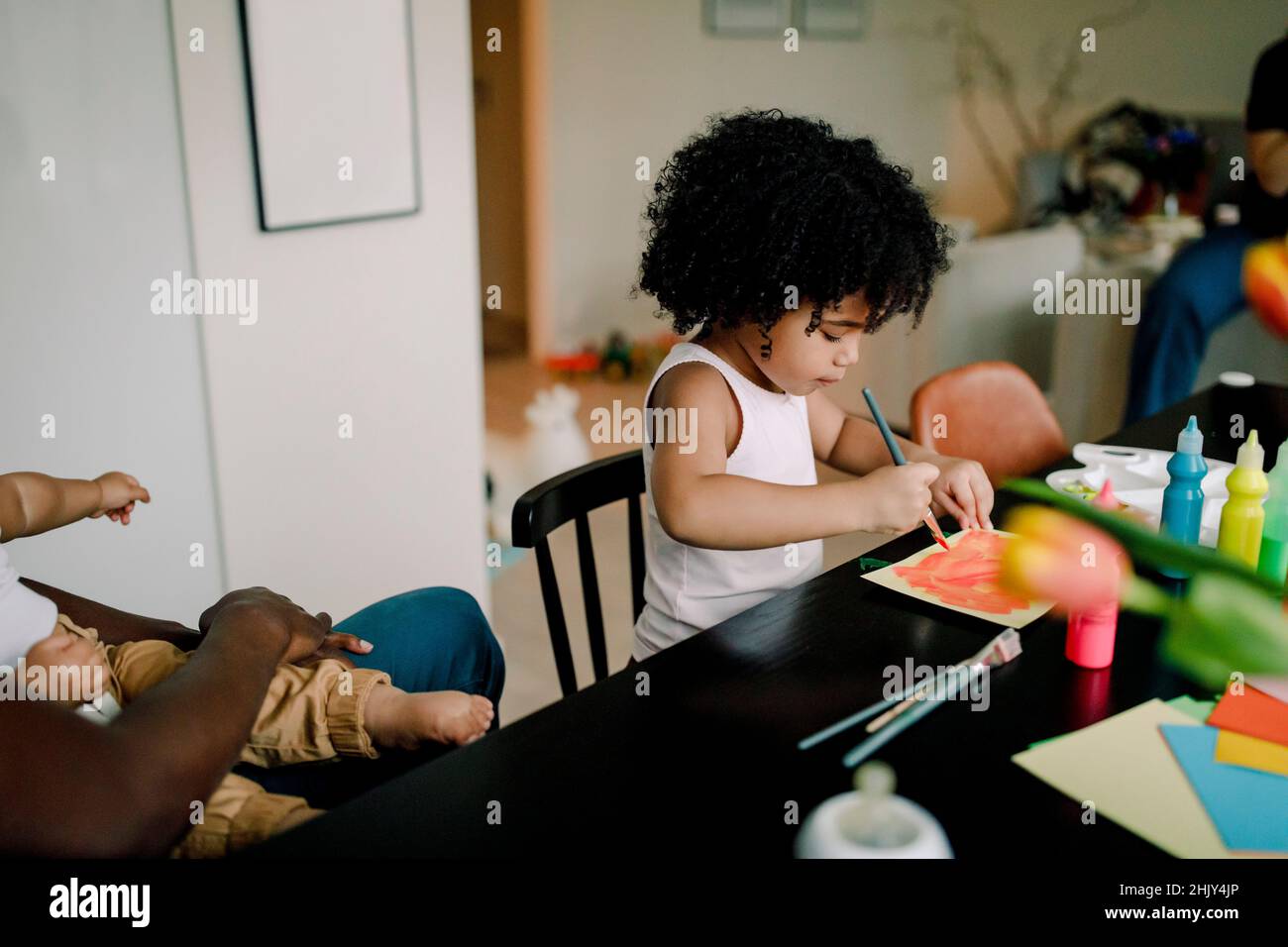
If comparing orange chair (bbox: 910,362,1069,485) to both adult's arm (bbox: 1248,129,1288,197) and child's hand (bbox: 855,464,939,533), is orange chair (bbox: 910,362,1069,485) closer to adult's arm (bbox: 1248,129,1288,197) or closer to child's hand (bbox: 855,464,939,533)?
child's hand (bbox: 855,464,939,533)

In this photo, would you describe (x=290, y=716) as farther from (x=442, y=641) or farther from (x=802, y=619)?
(x=802, y=619)

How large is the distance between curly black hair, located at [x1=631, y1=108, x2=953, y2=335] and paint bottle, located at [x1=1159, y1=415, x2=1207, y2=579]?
0.35 m

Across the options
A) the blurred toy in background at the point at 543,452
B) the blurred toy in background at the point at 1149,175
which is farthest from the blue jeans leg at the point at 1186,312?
the blurred toy in background at the point at 543,452

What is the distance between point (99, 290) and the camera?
5.32 ft

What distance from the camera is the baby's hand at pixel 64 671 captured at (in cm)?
99

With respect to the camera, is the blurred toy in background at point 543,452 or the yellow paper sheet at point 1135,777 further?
the blurred toy in background at point 543,452

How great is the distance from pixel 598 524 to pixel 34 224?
78.3 inches

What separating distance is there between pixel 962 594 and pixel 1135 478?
48 cm

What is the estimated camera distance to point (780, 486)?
1179 millimetres

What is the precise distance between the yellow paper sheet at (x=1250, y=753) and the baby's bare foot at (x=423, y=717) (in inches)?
23.9

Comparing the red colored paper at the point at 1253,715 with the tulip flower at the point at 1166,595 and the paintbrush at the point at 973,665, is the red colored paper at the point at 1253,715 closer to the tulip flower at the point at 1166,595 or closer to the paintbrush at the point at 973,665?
Answer: the paintbrush at the point at 973,665

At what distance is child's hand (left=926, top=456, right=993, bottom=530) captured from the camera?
4.20ft

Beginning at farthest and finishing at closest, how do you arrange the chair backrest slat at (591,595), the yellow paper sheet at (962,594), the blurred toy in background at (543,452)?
the blurred toy in background at (543,452), the chair backrest slat at (591,595), the yellow paper sheet at (962,594)
